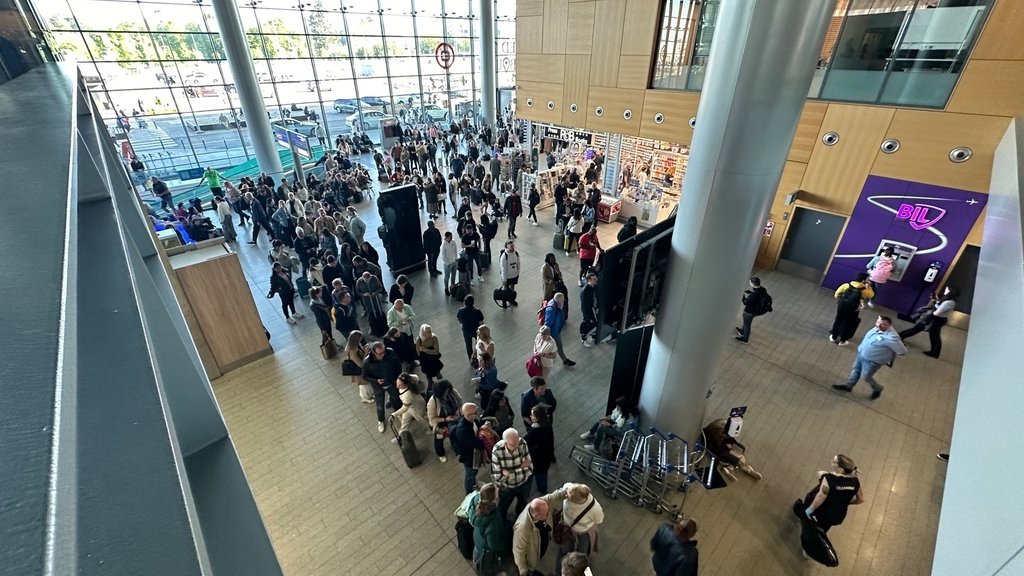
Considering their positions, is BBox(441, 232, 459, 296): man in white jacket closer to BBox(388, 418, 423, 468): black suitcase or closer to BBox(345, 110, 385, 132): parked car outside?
BBox(388, 418, 423, 468): black suitcase

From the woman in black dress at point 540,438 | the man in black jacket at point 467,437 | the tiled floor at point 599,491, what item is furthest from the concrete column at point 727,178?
the man in black jacket at point 467,437

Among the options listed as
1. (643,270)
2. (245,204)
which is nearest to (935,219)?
(643,270)

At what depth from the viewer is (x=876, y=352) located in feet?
21.4

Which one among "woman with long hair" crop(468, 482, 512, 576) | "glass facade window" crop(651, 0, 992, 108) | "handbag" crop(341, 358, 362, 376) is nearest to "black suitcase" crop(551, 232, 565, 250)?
"glass facade window" crop(651, 0, 992, 108)

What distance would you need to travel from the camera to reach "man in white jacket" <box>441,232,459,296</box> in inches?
362

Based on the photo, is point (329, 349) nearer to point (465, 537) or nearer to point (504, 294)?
point (504, 294)

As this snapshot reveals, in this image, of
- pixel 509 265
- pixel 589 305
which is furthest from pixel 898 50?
pixel 509 265

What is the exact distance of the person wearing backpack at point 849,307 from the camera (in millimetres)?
7484

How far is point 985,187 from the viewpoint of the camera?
770 centimetres

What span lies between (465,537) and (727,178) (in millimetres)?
4347

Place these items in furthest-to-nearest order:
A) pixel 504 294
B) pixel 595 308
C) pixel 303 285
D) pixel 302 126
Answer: pixel 302 126 < pixel 303 285 < pixel 504 294 < pixel 595 308

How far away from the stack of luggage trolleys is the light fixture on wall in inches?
279

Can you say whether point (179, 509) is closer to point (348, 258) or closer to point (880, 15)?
point (348, 258)

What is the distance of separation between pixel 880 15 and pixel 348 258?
10608 millimetres
